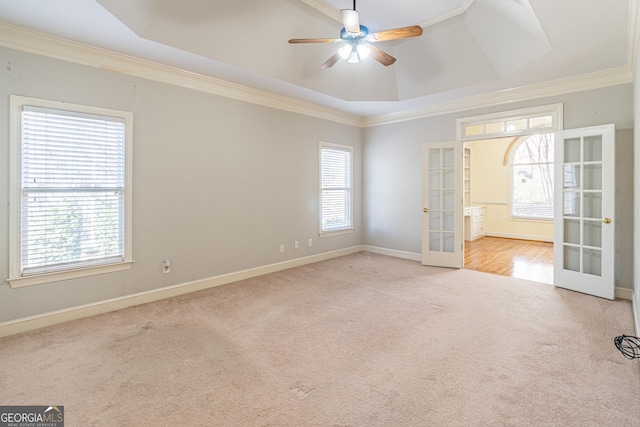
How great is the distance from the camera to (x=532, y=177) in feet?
25.6

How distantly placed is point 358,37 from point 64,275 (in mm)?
3737

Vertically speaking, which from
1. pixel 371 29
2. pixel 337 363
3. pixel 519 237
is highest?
pixel 371 29

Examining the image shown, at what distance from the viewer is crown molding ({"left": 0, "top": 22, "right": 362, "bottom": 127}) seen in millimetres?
2818

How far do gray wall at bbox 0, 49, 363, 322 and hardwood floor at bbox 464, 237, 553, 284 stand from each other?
316 cm

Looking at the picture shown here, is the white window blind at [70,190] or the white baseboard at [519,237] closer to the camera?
the white window blind at [70,190]

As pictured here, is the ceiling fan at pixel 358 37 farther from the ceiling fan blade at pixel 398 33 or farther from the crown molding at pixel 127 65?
the crown molding at pixel 127 65

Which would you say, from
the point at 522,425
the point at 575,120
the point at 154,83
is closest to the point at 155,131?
the point at 154,83

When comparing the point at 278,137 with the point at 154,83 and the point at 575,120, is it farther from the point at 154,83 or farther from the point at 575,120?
the point at 575,120

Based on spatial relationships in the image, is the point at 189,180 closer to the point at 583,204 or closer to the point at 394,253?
the point at 394,253

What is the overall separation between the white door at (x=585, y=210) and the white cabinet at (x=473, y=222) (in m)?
3.33

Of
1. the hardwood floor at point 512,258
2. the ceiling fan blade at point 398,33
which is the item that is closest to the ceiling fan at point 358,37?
the ceiling fan blade at point 398,33

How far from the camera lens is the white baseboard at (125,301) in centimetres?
286

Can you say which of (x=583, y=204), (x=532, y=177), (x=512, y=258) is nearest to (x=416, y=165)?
(x=583, y=204)

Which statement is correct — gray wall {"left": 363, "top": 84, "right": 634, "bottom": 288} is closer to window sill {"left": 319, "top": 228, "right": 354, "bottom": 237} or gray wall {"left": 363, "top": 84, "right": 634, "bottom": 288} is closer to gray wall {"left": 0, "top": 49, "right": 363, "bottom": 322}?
window sill {"left": 319, "top": 228, "right": 354, "bottom": 237}
